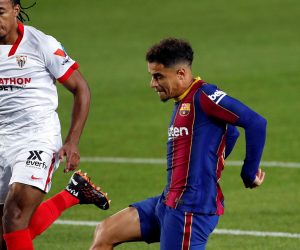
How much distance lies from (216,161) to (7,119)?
75.6 inches

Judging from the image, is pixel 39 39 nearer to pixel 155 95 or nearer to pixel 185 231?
pixel 185 231

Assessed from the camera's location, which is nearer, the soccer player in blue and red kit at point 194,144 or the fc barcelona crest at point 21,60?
the soccer player in blue and red kit at point 194,144

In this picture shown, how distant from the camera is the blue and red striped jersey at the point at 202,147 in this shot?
27.9 feet

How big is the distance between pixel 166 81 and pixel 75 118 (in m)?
0.99

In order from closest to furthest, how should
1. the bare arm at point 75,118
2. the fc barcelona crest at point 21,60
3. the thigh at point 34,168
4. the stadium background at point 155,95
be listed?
the bare arm at point 75,118 < the thigh at point 34,168 < the fc barcelona crest at point 21,60 < the stadium background at point 155,95

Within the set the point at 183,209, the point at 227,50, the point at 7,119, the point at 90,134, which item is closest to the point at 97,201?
the point at 7,119

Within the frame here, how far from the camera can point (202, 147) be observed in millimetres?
8578

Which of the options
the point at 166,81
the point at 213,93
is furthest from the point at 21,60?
the point at 213,93

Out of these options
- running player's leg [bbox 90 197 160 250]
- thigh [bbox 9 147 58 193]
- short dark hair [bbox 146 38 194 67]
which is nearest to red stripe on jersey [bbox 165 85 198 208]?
short dark hair [bbox 146 38 194 67]

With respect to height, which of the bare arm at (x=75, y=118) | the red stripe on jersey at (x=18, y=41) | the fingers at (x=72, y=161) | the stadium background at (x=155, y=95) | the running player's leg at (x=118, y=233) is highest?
the red stripe on jersey at (x=18, y=41)

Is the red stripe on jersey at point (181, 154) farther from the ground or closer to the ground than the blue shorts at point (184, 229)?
farther from the ground

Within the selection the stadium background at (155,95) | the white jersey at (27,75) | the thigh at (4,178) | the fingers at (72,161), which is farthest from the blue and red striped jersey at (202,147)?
the stadium background at (155,95)

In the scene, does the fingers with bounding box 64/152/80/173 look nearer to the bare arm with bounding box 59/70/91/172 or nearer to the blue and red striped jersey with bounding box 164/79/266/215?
the bare arm with bounding box 59/70/91/172

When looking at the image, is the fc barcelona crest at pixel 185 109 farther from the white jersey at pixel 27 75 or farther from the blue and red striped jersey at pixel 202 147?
the white jersey at pixel 27 75
